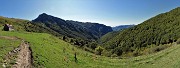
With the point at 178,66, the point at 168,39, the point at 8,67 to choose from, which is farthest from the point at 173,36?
A: the point at 8,67

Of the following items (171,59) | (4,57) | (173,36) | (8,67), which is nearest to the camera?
(8,67)

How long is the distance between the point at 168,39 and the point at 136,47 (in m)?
31.8

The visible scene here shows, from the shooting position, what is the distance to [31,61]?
31594 millimetres

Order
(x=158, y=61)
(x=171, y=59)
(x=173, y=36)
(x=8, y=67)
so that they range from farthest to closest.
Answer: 1. (x=173, y=36)
2. (x=158, y=61)
3. (x=171, y=59)
4. (x=8, y=67)

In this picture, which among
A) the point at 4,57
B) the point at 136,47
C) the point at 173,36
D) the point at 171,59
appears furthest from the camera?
the point at 136,47

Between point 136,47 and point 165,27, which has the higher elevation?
point 165,27

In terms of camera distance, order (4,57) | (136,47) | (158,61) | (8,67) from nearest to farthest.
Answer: (8,67)
(4,57)
(158,61)
(136,47)

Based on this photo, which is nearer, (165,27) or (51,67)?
(51,67)

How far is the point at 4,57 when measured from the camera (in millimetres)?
30766

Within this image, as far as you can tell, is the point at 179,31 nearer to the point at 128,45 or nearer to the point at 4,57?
the point at 128,45

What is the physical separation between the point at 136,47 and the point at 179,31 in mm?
36736

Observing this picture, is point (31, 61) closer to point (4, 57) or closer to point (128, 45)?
point (4, 57)

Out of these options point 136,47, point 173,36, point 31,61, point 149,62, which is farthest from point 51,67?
point 136,47

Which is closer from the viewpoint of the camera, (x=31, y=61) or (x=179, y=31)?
(x=31, y=61)
